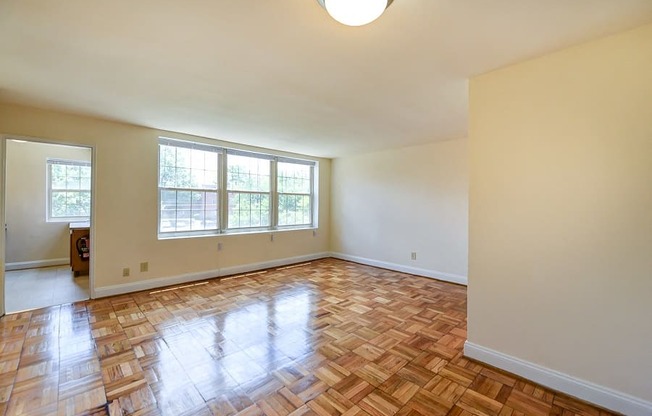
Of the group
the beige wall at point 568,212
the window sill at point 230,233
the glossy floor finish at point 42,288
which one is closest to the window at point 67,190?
the glossy floor finish at point 42,288

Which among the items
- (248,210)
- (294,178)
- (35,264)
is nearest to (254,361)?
(248,210)

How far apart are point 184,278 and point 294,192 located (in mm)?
2539

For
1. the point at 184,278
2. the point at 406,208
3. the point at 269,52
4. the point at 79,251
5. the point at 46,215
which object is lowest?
the point at 184,278

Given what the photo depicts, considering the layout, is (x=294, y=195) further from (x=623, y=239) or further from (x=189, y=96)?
(x=623, y=239)

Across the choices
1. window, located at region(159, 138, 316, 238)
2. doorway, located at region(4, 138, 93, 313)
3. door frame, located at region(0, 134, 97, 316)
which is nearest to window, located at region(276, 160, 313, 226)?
window, located at region(159, 138, 316, 238)

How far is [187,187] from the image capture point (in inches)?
164

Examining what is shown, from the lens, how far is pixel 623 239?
1573mm

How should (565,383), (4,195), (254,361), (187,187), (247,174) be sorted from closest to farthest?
(565,383) → (254,361) → (4,195) → (187,187) → (247,174)

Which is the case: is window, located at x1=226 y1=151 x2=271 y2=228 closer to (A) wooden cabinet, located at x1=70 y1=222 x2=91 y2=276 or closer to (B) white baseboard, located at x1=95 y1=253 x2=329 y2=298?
(B) white baseboard, located at x1=95 y1=253 x2=329 y2=298

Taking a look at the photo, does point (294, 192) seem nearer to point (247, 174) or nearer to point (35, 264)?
point (247, 174)

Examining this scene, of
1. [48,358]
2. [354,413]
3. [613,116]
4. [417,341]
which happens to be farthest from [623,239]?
[48,358]

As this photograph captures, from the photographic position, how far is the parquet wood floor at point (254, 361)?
1.63 metres

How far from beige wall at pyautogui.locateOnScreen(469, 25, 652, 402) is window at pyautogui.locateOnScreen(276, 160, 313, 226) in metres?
3.83

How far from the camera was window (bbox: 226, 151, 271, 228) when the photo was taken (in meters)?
4.66
